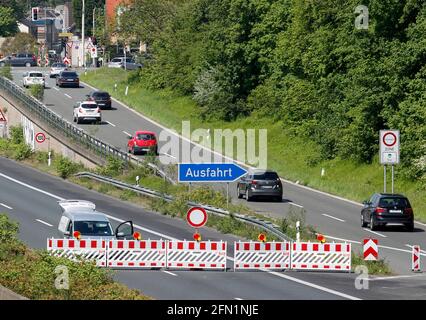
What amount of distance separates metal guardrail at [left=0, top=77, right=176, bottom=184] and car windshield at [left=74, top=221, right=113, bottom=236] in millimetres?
18842

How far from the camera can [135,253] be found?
37812mm

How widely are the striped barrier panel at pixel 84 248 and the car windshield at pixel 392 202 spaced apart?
1523 cm

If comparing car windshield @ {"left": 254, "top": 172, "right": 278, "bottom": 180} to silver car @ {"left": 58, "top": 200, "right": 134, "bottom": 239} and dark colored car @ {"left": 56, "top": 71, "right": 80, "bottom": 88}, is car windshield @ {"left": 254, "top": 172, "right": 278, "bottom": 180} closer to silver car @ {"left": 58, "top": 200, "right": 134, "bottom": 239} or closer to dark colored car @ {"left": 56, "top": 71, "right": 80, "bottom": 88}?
silver car @ {"left": 58, "top": 200, "right": 134, "bottom": 239}

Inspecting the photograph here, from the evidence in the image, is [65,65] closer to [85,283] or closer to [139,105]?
[139,105]

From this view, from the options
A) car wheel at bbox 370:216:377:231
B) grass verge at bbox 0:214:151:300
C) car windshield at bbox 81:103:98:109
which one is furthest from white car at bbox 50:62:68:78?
grass verge at bbox 0:214:151:300

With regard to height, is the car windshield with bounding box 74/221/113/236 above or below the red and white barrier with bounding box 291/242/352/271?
above

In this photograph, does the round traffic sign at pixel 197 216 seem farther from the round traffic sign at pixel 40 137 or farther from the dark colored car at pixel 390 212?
the round traffic sign at pixel 40 137

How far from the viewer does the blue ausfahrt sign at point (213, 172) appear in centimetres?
3992

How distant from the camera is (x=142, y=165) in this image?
207ft

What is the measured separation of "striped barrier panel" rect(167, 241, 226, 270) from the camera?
38031 millimetres

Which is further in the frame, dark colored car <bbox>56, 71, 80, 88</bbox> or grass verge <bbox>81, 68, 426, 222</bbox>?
dark colored car <bbox>56, 71, 80, 88</bbox>

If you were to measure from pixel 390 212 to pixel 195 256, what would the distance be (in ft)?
43.4

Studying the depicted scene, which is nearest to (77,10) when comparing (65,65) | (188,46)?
(65,65)

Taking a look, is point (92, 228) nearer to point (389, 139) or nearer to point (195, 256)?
point (195, 256)
